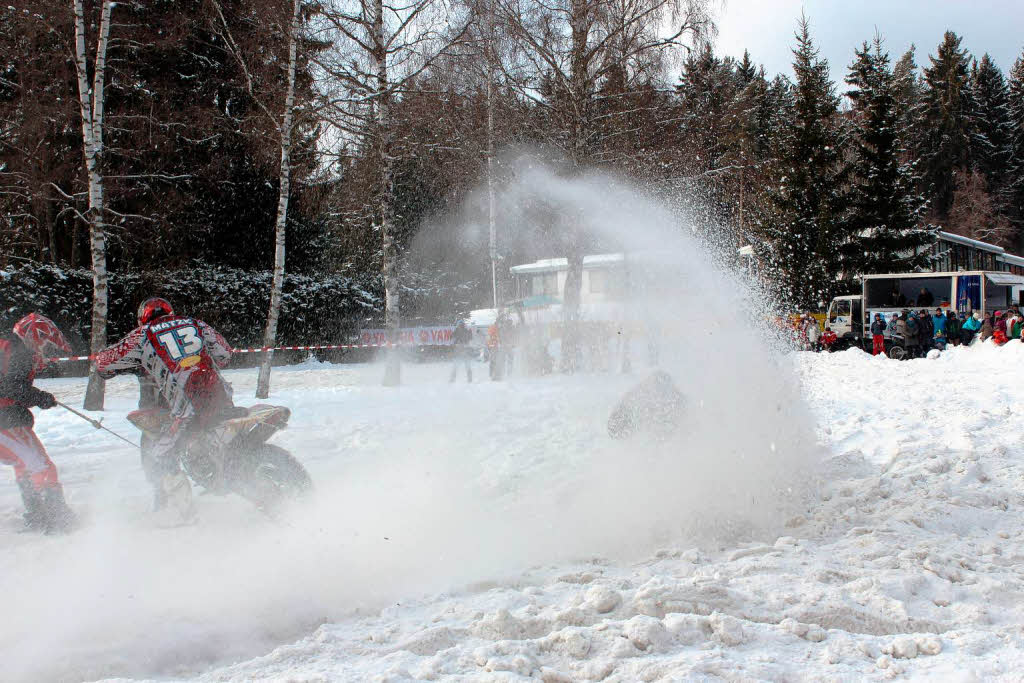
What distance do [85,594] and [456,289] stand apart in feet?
93.4

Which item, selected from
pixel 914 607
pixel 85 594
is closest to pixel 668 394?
pixel 914 607

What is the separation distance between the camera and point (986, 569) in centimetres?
447

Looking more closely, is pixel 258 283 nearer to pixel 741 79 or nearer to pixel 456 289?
pixel 456 289

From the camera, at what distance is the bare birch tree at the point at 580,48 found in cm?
1692

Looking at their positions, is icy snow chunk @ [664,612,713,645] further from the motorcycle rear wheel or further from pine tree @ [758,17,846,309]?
pine tree @ [758,17,846,309]

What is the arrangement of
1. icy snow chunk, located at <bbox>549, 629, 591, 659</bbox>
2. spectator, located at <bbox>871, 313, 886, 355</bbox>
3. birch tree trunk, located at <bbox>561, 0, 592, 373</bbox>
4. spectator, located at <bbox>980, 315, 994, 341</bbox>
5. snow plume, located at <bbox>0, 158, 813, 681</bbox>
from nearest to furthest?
icy snow chunk, located at <bbox>549, 629, 591, 659</bbox> → snow plume, located at <bbox>0, 158, 813, 681</bbox> → birch tree trunk, located at <bbox>561, 0, 592, 373</bbox> → spectator, located at <bbox>980, 315, 994, 341</bbox> → spectator, located at <bbox>871, 313, 886, 355</bbox>

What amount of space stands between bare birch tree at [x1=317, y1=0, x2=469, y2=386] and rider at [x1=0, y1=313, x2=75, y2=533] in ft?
33.5

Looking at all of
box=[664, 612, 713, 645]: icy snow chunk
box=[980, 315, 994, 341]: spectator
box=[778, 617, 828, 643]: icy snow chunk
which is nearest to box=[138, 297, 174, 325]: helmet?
box=[664, 612, 713, 645]: icy snow chunk

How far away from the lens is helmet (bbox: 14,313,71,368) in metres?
6.00

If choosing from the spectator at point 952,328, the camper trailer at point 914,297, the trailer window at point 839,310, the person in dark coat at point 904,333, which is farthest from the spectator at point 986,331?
the trailer window at point 839,310

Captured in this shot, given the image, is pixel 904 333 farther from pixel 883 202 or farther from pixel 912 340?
pixel 883 202

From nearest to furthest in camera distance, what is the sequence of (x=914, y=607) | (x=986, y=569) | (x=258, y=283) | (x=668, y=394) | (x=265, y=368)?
1. (x=914, y=607)
2. (x=986, y=569)
3. (x=668, y=394)
4. (x=265, y=368)
5. (x=258, y=283)

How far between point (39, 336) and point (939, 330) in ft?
78.2

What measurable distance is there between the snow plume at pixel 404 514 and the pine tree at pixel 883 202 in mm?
28720
